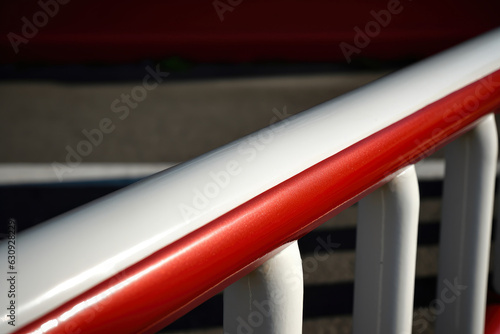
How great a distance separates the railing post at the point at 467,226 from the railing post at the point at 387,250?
162mm

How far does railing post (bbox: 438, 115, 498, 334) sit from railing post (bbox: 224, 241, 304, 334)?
0.36m

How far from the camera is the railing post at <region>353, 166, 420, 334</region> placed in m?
0.64

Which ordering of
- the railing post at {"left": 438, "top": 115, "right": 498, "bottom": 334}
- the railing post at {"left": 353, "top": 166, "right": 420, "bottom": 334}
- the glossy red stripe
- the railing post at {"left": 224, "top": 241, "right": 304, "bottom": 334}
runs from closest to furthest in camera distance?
the glossy red stripe → the railing post at {"left": 224, "top": 241, "right": 304, "bottom": 334} → the railing post at {"left": 353, "top": 166, "right": 420, "bottom": 334} → the railing post at {"left": 438, "top": 115, "right": 498, "bottom": 334}

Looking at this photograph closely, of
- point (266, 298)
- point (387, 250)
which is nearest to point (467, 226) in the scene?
point (387, 250)

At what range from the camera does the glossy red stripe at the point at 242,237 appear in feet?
1.23

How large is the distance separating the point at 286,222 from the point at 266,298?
0.08 meters

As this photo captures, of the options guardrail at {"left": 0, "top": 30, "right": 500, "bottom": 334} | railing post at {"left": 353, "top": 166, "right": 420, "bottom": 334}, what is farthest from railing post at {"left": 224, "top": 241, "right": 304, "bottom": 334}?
railing post at {"left": 353, "top": 166, "right": 420, "bottom": 334}

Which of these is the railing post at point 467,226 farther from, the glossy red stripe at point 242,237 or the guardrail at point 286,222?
the glossy red stripe at point 242,237

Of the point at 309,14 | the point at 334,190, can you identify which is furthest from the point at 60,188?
the point at 309,14

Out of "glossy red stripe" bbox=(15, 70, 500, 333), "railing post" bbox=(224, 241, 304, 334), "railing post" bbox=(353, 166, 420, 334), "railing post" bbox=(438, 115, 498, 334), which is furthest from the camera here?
"railing post" bbox=(438, 115, 498, 334)

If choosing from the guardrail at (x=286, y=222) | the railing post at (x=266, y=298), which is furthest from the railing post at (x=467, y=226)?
the railing post at (x=266, y=298)

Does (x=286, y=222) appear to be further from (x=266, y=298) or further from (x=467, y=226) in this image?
(x=467, y=226)

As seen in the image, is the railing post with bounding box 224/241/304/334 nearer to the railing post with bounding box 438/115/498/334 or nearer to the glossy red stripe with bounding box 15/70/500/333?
the glossy red stripe with bounding box 15/70/500/333

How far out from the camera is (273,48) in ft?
19.2
